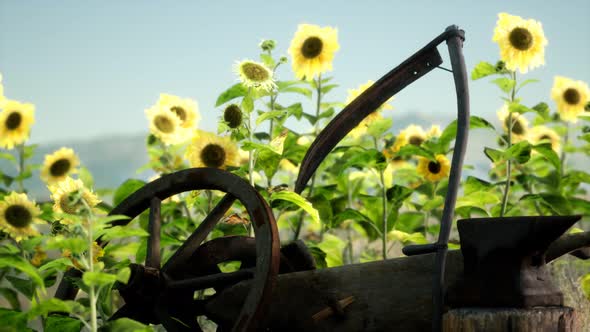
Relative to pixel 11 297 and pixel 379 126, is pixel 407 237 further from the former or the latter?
pixel 11 297

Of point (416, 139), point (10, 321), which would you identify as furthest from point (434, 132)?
point (10, 321)

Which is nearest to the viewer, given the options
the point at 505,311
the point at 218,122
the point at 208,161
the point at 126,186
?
the point at 505,311

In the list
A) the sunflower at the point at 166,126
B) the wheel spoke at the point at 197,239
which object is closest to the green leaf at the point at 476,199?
the sunflower at the point at 166,126

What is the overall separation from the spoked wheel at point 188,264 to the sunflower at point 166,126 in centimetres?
65

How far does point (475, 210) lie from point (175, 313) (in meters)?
1.13

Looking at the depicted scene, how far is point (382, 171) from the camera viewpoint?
1899 mm

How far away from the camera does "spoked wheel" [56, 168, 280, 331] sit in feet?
3.77

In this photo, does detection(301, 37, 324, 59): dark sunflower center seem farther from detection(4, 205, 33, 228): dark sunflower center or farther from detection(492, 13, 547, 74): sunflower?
detection(4, 205, 33, 228): dark sunflower center

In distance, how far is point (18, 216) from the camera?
1656 mm

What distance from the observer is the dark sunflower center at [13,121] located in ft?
7.21

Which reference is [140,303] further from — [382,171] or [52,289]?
[52,289]

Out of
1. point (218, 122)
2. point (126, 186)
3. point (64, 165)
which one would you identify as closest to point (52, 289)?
point (64, 165)

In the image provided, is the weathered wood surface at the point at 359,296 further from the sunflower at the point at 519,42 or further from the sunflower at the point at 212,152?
the sunflower at the point at 519,42

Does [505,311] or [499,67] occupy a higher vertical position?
[499,67]
